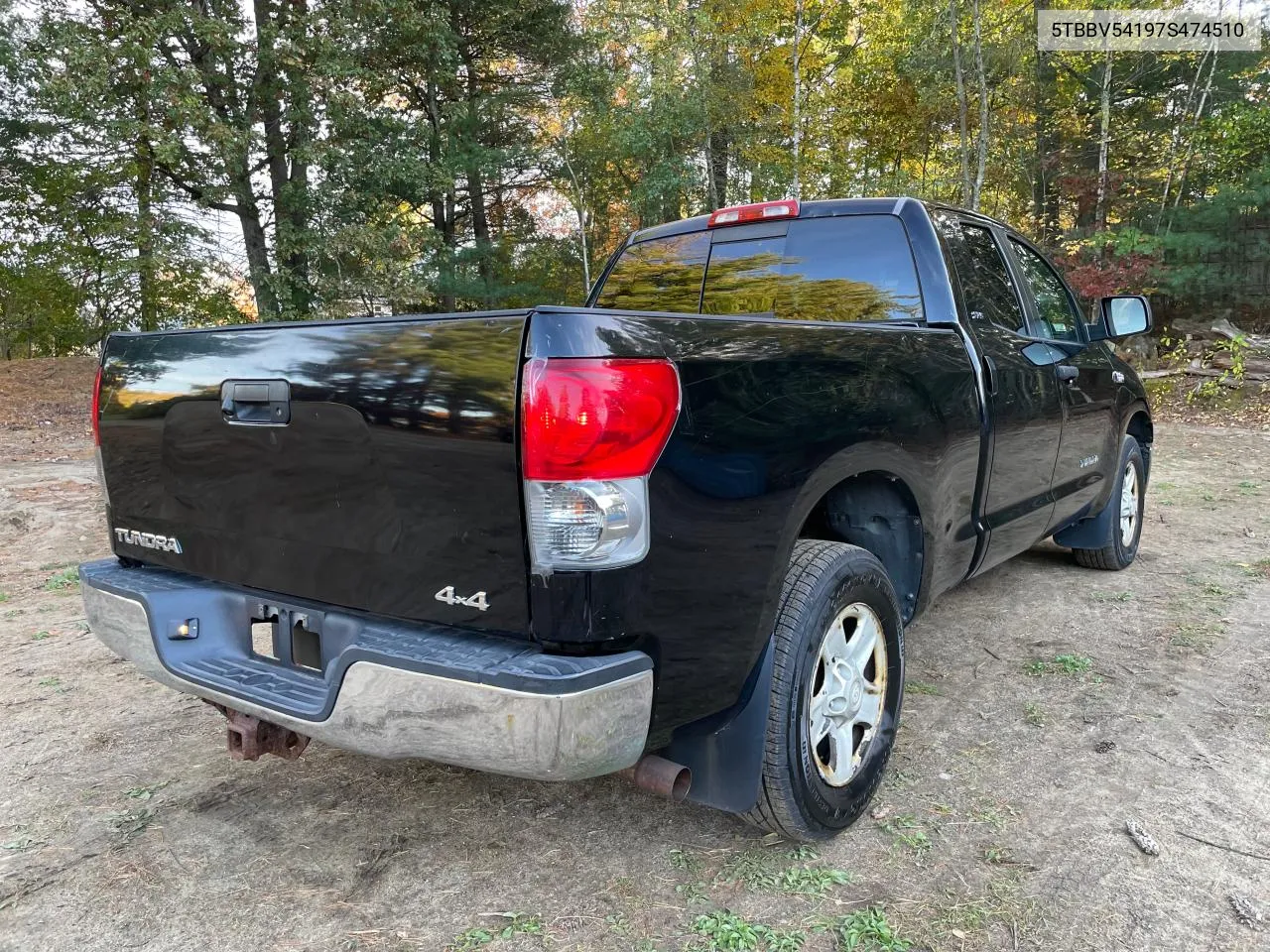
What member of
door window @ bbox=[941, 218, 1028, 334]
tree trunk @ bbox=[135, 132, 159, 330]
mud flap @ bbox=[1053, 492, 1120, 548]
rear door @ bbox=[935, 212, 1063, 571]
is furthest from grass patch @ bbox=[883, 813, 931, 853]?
tree trunk @ bbox=[135, 132, 159, 330]

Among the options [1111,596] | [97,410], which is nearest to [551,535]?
[97,410]

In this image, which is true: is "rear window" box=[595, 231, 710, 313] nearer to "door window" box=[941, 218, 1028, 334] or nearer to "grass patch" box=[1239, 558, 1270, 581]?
"door window" box=[941, 218, 1028, 334]

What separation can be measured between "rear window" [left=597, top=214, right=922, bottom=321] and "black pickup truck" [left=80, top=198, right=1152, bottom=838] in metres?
0.39

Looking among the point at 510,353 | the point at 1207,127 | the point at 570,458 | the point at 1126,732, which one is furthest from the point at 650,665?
the point at 1207,127

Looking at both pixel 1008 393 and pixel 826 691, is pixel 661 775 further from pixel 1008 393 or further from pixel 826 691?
pixel 1008 393

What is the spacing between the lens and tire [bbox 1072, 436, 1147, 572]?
4.78 m

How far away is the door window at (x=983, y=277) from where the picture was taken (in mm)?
3275

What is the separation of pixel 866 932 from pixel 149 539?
7.26ft

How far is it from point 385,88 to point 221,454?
57.4ft

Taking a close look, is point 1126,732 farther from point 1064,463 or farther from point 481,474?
point 481,474

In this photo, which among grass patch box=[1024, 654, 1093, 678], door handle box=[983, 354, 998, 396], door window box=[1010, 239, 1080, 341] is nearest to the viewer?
door handle box=[983, 354, 998, 396]

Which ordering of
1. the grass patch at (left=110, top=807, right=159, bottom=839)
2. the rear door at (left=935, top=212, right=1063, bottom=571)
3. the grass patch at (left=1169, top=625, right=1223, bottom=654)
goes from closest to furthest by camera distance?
the grass patch at (left=110, top=807, right=159, bottom=839)
the rear door at (left=935, top=212, right=1063, bottom=571)
the grass patch at (left=1169, top=625, right=1223, bottom=654)

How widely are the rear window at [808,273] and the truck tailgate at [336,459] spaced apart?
182cm

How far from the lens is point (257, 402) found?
6.79ft
